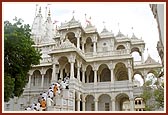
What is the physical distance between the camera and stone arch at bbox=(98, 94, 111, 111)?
28453 mm

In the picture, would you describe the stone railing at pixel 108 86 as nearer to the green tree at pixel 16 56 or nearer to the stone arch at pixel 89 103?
the stone arch at pixel 89 103

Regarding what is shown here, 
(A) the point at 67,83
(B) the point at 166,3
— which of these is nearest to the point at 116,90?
(A) the point at 67,83

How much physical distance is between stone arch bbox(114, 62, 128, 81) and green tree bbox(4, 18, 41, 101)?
479 inches

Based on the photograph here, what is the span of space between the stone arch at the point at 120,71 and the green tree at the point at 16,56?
479 inches

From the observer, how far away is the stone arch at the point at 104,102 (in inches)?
1120

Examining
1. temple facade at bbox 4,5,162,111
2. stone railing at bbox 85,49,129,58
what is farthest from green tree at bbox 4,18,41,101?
stone railing at bbox 85,49,129,58

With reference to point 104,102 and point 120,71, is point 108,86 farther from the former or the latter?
point 120,71

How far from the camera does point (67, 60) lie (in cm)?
2795

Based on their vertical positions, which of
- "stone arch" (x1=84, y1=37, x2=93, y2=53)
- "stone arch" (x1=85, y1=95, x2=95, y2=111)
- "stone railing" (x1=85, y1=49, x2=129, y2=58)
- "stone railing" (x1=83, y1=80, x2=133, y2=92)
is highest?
"stone arch" (x1=84, y1=37, x2=93, y2=53)

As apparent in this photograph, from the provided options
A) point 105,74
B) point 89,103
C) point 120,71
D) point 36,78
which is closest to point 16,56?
point 89,103

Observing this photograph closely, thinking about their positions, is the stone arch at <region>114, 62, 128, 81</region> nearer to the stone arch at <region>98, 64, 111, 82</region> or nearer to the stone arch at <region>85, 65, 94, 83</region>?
the stone arch at <region>98, 64, 111, 82</region>

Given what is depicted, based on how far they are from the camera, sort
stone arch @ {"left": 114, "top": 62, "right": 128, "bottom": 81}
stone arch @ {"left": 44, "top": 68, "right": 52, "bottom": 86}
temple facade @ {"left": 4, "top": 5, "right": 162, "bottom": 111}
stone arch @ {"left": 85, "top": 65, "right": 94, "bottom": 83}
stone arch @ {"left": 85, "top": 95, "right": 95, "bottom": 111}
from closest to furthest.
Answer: temple facade @ {"left": 4, "top": 5, "right": 162, "bottom": 111}
stone arch @ {"left": 85, "top": 95, "right": 95, "bottom": 111}
stone arch @ {"left": 114, "top": 62, "right": 128, "bottom": 81}
stone arch @ {"left": 85, "top": 65, "right": 94, "bottom": 83}
stone arch @ {"left": 44, "top": 68, "right": 52, "bottom": 86}

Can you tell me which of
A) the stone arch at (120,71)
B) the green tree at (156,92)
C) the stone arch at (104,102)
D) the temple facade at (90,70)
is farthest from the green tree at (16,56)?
the stone arch at (120,71)

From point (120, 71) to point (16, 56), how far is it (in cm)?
1709
